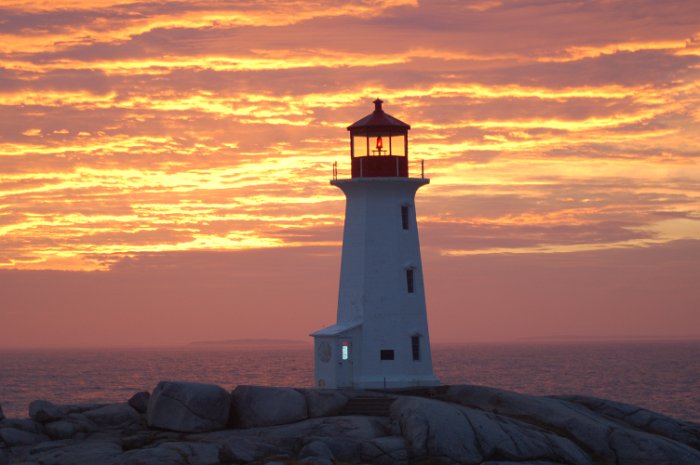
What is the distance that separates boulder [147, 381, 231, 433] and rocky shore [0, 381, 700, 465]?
0.03m

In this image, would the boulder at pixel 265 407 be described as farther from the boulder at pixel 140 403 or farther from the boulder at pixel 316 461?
the boulder at pixel 316 461

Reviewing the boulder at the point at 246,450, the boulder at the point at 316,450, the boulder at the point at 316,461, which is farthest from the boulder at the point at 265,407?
the boulder at the point at 316,461

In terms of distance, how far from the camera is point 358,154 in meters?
43.2

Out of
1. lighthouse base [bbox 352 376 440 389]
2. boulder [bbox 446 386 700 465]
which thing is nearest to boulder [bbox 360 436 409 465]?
boulder [bbox 446 386 700 465]

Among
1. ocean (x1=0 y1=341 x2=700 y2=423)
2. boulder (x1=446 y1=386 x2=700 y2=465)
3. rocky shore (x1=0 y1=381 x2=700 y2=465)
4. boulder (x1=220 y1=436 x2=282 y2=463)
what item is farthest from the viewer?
ocean (x1=0 y1=341 x2=700 y2=423)

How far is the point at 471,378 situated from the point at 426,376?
78.2 m

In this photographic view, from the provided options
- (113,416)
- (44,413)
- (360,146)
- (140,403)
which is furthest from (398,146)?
(44,413)

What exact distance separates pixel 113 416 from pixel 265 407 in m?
5.10

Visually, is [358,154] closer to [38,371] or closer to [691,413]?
[691,413]

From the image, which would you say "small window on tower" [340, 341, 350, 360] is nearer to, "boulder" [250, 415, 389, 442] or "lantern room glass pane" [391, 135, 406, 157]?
"boulder" [250, 415, 389, 442]

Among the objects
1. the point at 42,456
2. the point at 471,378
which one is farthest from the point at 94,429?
the point at 471,378

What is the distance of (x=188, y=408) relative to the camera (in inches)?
Result: 1380

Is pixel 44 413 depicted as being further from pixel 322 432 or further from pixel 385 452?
pixel 385 452

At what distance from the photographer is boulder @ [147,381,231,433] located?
34844 mm
